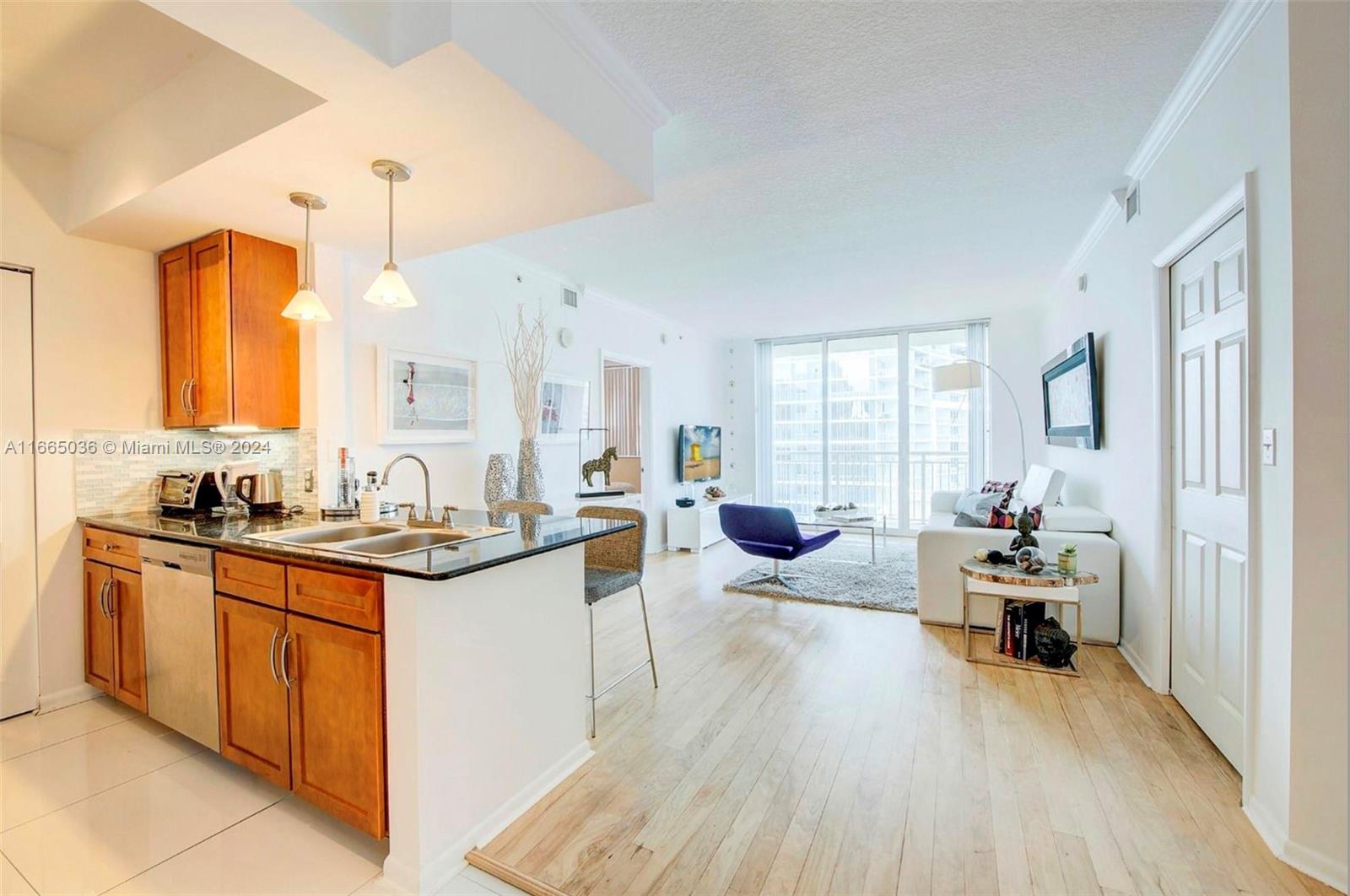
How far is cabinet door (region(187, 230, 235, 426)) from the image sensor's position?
262cm

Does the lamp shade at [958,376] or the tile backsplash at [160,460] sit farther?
the lamp shade at [958,376]

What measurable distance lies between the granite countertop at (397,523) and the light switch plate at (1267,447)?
2094 millimetres

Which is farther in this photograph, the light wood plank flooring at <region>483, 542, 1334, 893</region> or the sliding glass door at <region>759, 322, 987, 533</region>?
the sliding glass door at <region>759, 322, 987, 533</region>

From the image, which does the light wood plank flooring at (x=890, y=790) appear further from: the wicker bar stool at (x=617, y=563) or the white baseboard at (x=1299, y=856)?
the wicker bar stool at (x=617, y=563)

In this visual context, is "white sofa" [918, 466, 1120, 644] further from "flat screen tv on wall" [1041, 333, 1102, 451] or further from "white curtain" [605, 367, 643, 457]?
"white curtain" [605, 367, 643, 457]

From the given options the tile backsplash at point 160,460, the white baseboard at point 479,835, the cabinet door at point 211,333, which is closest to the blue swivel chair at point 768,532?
the white baseboard at point 479,835

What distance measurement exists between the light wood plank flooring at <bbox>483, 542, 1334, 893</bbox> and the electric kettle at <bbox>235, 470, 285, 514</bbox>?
1896 millimetres

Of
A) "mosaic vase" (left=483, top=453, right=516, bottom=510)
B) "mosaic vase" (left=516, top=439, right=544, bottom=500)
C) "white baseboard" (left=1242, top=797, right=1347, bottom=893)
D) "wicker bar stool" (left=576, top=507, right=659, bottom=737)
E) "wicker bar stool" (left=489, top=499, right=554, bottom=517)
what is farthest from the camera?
"mosaic vase" (left=516, top=439, right=544, bottom=500)

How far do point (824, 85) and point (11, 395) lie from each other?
3.68 metres

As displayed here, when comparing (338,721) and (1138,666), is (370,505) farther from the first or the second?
(1138,666)

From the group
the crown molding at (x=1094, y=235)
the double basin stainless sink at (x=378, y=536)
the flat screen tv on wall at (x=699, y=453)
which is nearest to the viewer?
the double basin stainless sink at (x=378, y=536)

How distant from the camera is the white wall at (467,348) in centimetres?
296

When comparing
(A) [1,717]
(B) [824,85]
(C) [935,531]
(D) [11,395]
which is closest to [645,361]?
(C) [935,531]

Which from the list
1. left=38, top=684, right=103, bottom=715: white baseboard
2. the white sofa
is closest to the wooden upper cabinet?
left=38, top=684, right=103, bottom=715: white baseboard
